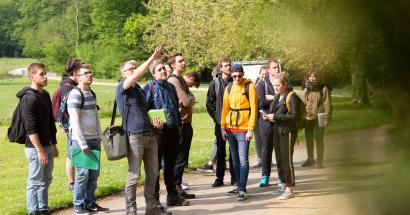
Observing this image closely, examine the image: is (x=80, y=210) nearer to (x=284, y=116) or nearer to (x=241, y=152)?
(x=241, y=152)

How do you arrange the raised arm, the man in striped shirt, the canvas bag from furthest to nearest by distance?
the man in striped shirt
the canvas bag
the raised arm

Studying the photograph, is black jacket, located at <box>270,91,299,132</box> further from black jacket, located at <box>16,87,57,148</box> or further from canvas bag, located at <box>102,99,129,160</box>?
black jacket, located at <box>16,87,57,148</box>

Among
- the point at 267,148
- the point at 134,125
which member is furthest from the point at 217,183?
the point at 134,125

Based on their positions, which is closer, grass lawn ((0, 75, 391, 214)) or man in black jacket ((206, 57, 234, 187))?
grass lawn ((0, 75, 391, 214))

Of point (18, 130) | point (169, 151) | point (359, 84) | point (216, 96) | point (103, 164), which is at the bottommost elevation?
point (103, 164)

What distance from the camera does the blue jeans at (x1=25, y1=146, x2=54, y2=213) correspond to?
22.2 ft

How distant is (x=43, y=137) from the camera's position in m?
6.77

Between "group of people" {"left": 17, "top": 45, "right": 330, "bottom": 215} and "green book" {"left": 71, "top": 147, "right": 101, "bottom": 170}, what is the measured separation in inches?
2.5

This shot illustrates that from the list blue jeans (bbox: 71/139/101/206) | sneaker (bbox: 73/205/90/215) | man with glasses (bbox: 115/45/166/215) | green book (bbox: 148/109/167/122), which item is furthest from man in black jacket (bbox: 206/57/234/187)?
sneaker (bbox: 73/205/90/215)

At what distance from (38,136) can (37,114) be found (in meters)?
0.25

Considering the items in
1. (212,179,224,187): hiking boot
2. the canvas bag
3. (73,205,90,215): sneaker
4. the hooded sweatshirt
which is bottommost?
(212,179,224,187): hiking boot

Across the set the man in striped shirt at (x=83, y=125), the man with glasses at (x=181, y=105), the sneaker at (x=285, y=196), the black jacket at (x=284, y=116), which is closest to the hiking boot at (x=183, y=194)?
the man with glasses at (x=181, y=105)

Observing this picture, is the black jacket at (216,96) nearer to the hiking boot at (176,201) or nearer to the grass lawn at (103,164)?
the hiking boot at (176,201)

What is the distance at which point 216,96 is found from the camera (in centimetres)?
856
